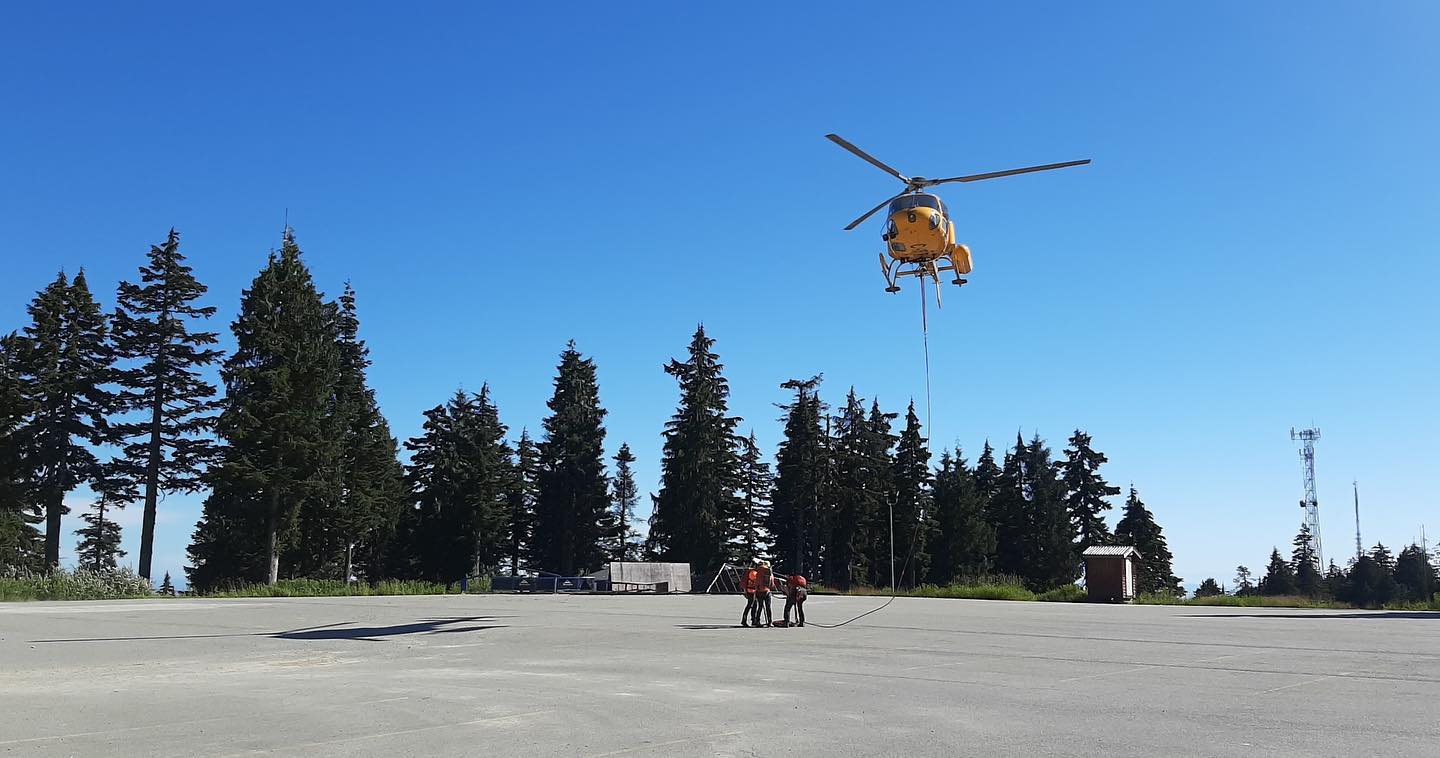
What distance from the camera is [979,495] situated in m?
82.8

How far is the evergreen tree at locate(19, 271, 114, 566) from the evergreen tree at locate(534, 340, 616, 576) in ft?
93.4

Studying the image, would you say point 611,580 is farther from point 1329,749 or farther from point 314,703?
point 1329,749

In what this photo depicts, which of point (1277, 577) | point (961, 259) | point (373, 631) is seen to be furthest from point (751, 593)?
point (1277, 577)

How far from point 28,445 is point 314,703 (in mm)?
50346

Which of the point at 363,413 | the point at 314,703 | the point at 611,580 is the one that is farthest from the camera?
the point at 363,413

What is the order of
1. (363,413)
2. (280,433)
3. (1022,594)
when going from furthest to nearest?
1. (363,413)
2. (280,433)
3. (1022,594)

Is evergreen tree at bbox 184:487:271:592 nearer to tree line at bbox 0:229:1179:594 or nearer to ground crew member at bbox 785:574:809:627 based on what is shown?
tree line at bbox 0:229:1179:594

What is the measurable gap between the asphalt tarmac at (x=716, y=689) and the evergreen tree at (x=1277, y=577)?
76.7 m

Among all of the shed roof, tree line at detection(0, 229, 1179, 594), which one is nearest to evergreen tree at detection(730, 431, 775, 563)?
tree line at detection(0, 229, 1179, 594)

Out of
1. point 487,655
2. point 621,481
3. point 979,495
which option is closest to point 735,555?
point 621,481

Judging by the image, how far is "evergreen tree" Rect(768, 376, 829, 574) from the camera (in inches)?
2894

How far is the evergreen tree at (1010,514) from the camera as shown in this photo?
84125mm

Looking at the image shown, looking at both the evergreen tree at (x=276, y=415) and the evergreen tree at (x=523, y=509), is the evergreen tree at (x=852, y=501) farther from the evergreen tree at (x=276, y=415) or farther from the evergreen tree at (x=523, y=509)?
the evergreen tree at (x=276, y=415)

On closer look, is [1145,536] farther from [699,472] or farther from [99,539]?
[99,539]
